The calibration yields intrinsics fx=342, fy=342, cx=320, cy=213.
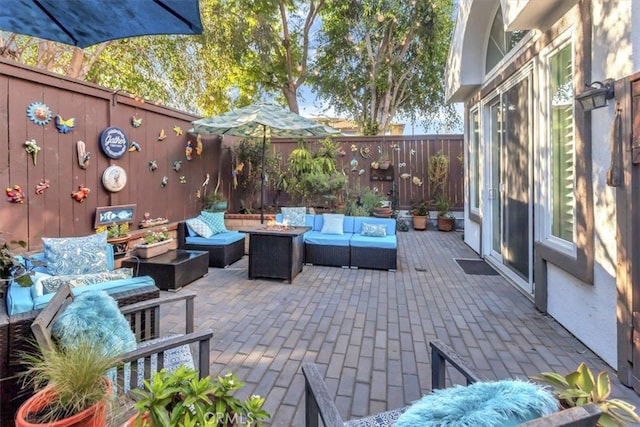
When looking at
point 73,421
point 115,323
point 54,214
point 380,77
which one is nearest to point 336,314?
point 115,323

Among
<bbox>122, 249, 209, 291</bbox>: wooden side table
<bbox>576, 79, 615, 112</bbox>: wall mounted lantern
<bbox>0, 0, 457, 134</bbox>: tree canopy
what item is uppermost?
<bbox>0, 0, 457, 134</bbox>: tree canopy

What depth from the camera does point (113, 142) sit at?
458 centimetres

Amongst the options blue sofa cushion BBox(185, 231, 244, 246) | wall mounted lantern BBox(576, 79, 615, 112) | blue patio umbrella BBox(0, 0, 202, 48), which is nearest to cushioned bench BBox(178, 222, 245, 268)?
blue sofa cushion BBox(185, 231, 244, 246)

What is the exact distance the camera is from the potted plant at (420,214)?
27.2 feet

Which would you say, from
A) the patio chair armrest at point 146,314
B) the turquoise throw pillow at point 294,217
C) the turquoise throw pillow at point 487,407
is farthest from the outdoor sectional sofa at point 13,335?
the turquoise throw pillow at point 294,217

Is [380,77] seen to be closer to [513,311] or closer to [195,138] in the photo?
[195,138]

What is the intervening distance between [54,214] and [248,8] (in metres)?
8.69

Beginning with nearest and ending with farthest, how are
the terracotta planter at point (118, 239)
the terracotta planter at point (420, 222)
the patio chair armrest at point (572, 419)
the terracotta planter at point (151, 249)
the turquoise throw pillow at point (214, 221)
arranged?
the patio chair armrest at point (572, 419) < the terracotta planter at point (151, 249) < the terracotta planter at point (118, 239) < the turquoise throw pillow at point (214, 221) < the terracotta planter at point (420, 222)

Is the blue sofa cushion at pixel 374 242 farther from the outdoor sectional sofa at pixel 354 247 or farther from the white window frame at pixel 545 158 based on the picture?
the white window frame at pixel 545 158

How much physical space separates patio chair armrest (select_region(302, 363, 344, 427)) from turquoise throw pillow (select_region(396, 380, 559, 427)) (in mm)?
246

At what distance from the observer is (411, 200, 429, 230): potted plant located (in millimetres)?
8297

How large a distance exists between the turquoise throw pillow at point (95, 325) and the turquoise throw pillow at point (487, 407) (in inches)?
50.7

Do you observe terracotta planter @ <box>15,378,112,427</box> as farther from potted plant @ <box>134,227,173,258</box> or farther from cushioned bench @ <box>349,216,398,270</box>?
cushioned bench @ <box>349,216,398,270</box>

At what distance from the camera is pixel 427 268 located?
5.00 m
